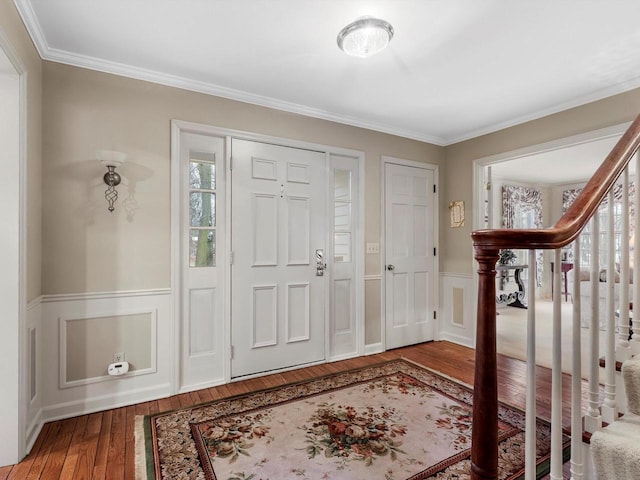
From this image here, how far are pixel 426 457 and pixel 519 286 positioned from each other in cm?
535

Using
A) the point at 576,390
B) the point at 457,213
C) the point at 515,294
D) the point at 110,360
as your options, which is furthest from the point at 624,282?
the point at 515,294

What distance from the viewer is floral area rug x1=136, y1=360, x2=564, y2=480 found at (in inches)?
69.3

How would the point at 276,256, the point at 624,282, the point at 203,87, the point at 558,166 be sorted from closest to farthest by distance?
the point at 624,282, the point at 203,87, the point at 276,256, the point at 558,166

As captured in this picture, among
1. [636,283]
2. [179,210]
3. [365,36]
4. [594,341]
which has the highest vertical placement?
[365,36]

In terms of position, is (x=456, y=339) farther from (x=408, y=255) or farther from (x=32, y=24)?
(x=32, y=24)

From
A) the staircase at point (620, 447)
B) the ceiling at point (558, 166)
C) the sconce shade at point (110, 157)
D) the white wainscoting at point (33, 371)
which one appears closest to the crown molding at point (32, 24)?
the sconce shade at point (110, 157)

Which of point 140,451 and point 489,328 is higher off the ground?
point 489,328

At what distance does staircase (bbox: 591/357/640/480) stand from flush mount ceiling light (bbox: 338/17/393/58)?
197 centimetres

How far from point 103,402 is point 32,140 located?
1791 mm

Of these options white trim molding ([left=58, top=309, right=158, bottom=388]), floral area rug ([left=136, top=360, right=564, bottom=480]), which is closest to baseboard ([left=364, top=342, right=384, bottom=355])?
floral area rug ([left=136, top=360, right=564, bottom=480])

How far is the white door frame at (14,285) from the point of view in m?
1.80

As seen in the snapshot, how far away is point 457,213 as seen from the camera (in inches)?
155

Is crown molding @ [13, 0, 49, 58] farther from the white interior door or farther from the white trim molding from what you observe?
the white interior door

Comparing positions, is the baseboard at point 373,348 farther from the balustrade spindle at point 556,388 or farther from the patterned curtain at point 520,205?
the patterned curtain at point 520,205
